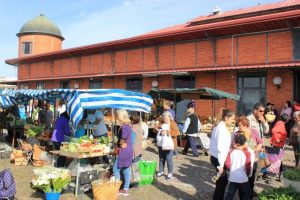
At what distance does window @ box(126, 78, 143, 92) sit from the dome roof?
1088 inches

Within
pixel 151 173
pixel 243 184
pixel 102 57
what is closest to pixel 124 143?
pixel 151 173

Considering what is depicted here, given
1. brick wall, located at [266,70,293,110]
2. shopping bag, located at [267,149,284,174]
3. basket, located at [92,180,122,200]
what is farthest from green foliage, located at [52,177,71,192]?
brick wall, located at [266,70,293,110]

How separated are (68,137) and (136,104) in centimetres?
203

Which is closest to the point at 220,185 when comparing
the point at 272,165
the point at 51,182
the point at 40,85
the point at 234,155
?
the point at 234,155

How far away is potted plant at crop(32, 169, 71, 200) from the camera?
7184 mm

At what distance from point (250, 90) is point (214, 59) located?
109 inches

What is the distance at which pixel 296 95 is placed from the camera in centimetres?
1720

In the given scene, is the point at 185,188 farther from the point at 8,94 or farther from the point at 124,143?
the point at 8,94

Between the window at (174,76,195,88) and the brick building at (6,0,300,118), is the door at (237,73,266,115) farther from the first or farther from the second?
the window at (174,76,195,88)

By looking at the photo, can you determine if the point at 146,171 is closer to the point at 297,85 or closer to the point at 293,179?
the point at 293,179

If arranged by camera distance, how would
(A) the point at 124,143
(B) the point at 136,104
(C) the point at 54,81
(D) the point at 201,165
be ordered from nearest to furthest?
(A) the point at 124,143 < (B) the point at 136,104 < (D) the point at 201,165 < (C) the point at 54,81

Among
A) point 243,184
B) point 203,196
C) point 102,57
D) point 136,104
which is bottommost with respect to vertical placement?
point 203,196

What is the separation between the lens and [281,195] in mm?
5539

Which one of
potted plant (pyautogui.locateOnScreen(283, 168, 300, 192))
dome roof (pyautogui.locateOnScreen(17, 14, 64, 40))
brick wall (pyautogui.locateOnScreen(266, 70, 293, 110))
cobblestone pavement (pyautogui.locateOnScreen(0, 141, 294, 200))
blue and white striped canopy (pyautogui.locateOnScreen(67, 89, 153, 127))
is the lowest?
cobblestone pavement (pyautogui.locateOnScreen(0, 141, 294, 200))
